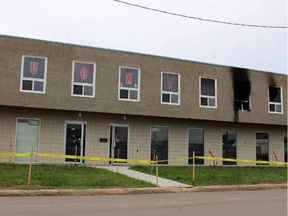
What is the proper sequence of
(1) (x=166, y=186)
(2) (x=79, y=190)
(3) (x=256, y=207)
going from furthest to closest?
(1) (x=166, y=186)
(2) (x=79, y=190)
(3) (x=256, y=207)

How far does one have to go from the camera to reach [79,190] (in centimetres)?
1027

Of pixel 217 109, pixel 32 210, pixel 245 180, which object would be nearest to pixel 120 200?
pixel 32 210

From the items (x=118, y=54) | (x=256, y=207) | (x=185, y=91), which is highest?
(x=118, y=54)

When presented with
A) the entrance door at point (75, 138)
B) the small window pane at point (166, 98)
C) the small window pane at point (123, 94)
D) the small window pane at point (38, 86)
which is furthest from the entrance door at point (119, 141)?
the small window pane at point (38, 86)

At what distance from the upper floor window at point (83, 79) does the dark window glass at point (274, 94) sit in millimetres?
11448

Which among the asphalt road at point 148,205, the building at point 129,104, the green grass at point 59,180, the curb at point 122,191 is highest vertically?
the building at point 129,104

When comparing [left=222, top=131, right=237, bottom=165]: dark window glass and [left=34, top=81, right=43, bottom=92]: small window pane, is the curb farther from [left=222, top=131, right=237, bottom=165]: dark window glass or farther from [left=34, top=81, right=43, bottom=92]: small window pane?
[left=222, top=131, right=237, bottom=165]: dark window glass

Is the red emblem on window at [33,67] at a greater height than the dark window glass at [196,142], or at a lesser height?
greater

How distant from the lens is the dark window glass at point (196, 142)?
810 inches

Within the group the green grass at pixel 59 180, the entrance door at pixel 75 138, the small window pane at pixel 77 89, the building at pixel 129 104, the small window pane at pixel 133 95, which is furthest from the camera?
the small window pane at pixel 133 95

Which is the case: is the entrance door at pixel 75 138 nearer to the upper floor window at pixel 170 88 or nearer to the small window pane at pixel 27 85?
the small window pane at pixel 27 85

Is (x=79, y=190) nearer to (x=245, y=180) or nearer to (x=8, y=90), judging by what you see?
(x=245, y=180)

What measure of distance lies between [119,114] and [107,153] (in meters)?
2.15

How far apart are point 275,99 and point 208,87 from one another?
16.5 ft
